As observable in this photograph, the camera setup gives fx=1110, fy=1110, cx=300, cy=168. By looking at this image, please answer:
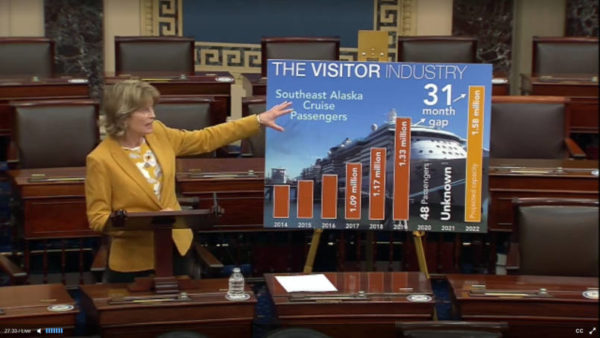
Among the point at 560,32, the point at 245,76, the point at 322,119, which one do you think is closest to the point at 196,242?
the point at 322,119

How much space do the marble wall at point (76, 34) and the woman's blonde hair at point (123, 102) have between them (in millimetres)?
4141

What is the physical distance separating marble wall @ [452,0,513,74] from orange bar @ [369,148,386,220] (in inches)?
165

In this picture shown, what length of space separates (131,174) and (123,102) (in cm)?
25

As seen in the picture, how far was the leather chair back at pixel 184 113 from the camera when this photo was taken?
17.7 feet

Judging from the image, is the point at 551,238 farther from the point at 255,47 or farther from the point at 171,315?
the point at 255,47

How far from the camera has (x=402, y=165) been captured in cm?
411

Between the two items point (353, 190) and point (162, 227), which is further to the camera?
point (353, 190)

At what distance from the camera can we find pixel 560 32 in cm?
820

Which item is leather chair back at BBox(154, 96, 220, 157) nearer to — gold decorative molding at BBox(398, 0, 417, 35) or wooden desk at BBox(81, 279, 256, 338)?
wooden desk at BBox(81, 279, 256, 338)

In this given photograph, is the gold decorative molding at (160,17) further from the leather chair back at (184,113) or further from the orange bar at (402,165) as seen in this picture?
the orange bar at (402,165)

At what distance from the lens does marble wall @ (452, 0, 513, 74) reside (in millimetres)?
8133

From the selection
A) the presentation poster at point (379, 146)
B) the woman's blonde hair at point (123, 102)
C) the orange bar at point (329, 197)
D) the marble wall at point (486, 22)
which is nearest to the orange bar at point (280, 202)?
the presentation poster at point (379, 146)

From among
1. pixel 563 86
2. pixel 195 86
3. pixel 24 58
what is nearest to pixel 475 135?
pixel 563 86

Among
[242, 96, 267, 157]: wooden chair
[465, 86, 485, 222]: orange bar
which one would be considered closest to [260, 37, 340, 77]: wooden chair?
[242, 96, 267, 157]: wooden chair
